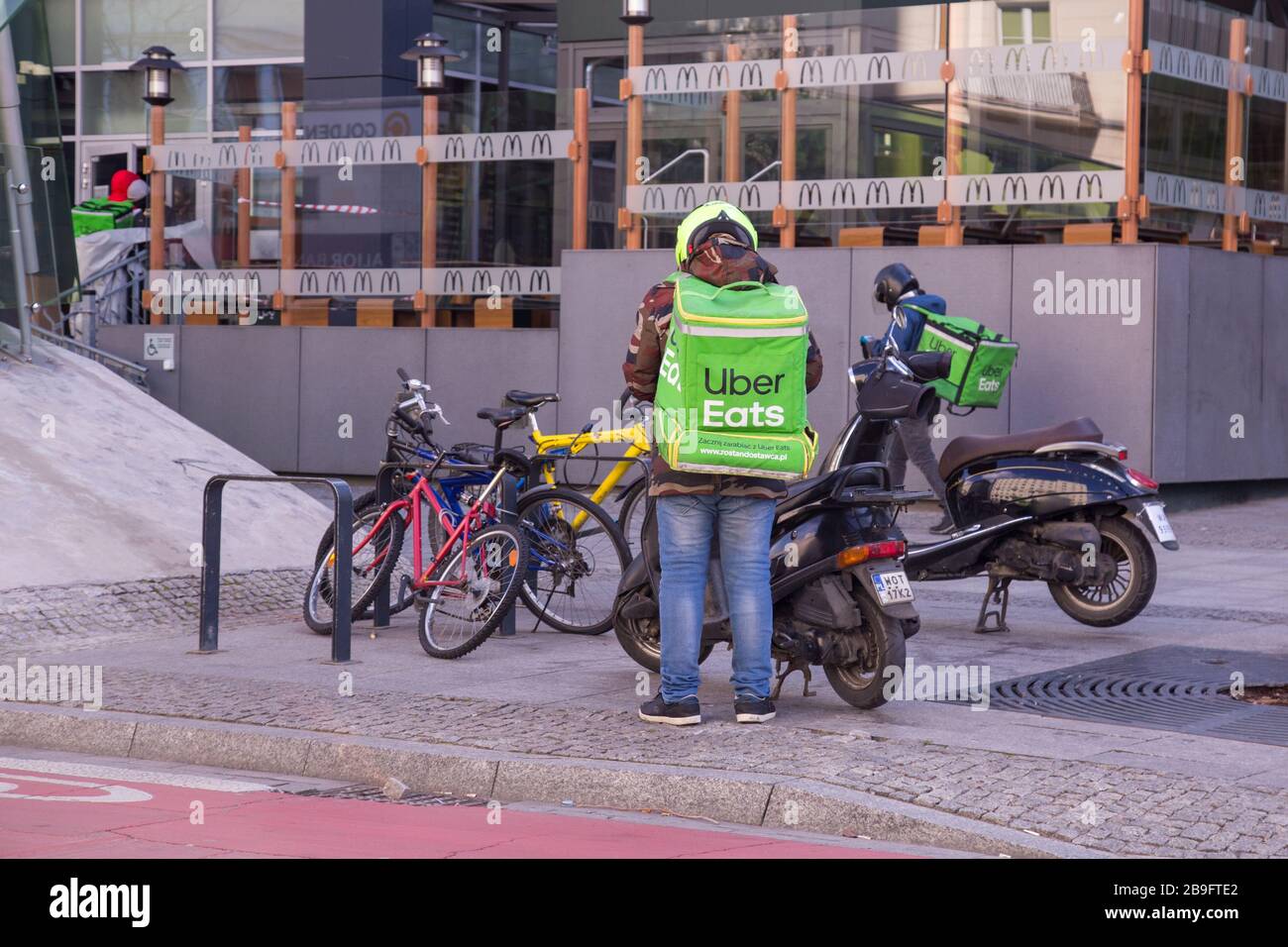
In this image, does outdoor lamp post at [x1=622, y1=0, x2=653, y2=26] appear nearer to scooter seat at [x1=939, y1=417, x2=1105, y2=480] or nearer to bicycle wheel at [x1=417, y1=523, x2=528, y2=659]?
scooter seat at [x1=939, y1=417, x2=1105, y2=480]

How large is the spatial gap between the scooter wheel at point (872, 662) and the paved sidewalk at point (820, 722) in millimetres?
86

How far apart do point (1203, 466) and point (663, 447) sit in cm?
983

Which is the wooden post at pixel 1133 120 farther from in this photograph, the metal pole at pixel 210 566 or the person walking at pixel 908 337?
the metal pole at pixel 210 566

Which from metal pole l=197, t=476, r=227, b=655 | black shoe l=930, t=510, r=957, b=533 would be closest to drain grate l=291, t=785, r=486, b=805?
metal pole l=197, t=476, r=227, b=655

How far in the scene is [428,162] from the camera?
18.7 metres

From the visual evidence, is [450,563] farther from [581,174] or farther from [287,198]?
[287,198]

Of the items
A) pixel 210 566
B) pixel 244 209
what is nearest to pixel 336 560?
pixel 210 566

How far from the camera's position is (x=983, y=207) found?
15984 mm

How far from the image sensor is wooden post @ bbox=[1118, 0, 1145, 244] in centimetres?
1541

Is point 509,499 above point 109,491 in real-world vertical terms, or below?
above

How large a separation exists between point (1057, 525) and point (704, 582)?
10.4ft

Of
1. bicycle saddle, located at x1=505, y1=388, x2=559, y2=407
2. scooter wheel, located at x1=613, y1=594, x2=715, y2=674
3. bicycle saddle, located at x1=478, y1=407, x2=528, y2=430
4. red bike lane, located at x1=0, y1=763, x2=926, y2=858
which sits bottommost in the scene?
red bike lane, located at x1=0, y1=763, x2=926, y2=858

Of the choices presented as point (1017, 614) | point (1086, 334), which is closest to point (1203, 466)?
point (1086, 334)

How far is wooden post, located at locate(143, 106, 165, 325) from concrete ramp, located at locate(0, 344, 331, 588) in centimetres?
707
